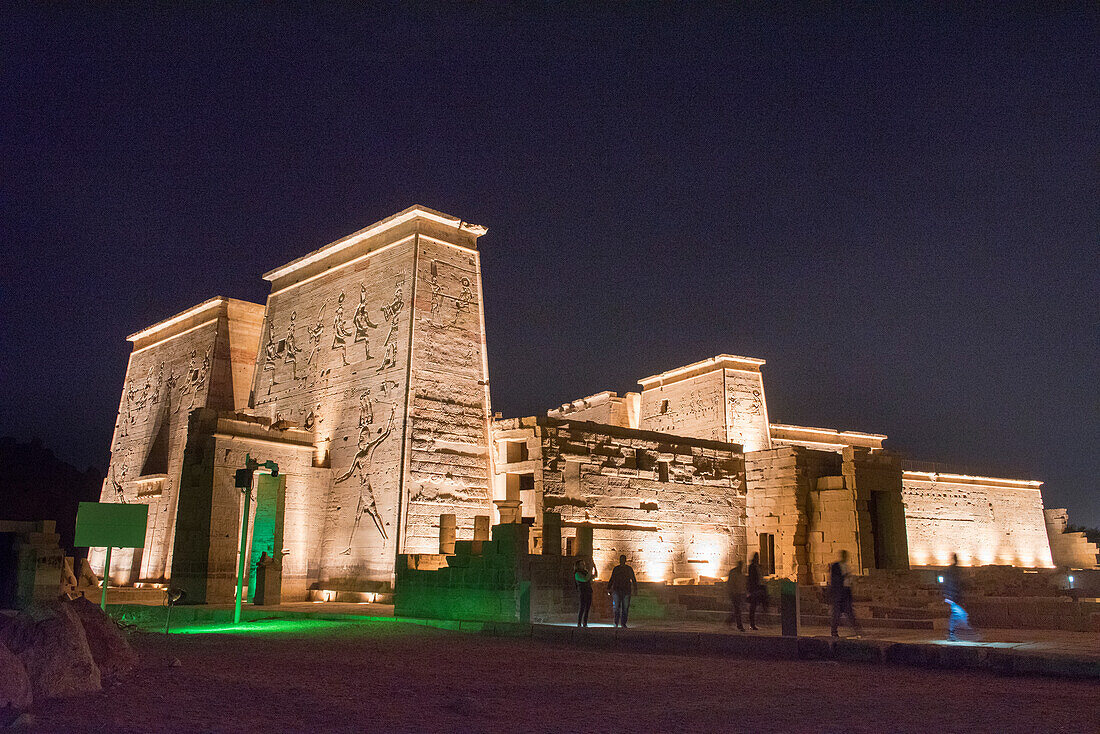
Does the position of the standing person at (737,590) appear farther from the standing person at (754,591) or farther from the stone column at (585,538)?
the stone column at (585,538)

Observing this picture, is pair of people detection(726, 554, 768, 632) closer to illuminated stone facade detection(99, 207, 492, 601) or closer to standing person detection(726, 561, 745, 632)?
standing person detection(726, 561, 745, 632)

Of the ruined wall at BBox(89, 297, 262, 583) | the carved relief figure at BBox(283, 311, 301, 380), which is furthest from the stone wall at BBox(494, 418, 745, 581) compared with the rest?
the ruined wall at BBox(89, 297, 262, 583)

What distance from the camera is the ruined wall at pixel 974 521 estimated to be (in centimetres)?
2813

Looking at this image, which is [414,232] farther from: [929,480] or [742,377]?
[929,480]

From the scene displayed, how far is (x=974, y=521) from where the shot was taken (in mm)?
30016

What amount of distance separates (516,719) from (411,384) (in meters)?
13.0

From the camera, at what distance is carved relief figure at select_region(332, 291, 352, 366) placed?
20.4 meters

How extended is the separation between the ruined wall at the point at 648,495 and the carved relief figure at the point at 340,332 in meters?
5.30

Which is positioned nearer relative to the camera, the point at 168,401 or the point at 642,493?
the point at 642,493

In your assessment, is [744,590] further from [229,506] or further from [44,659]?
[229,506]

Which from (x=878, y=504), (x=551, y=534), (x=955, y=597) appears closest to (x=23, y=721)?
(x=551, y=534)

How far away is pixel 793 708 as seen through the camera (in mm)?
6039

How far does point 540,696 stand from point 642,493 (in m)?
14.2

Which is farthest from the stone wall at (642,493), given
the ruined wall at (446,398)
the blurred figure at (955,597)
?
the blurred figure at (955,597)
